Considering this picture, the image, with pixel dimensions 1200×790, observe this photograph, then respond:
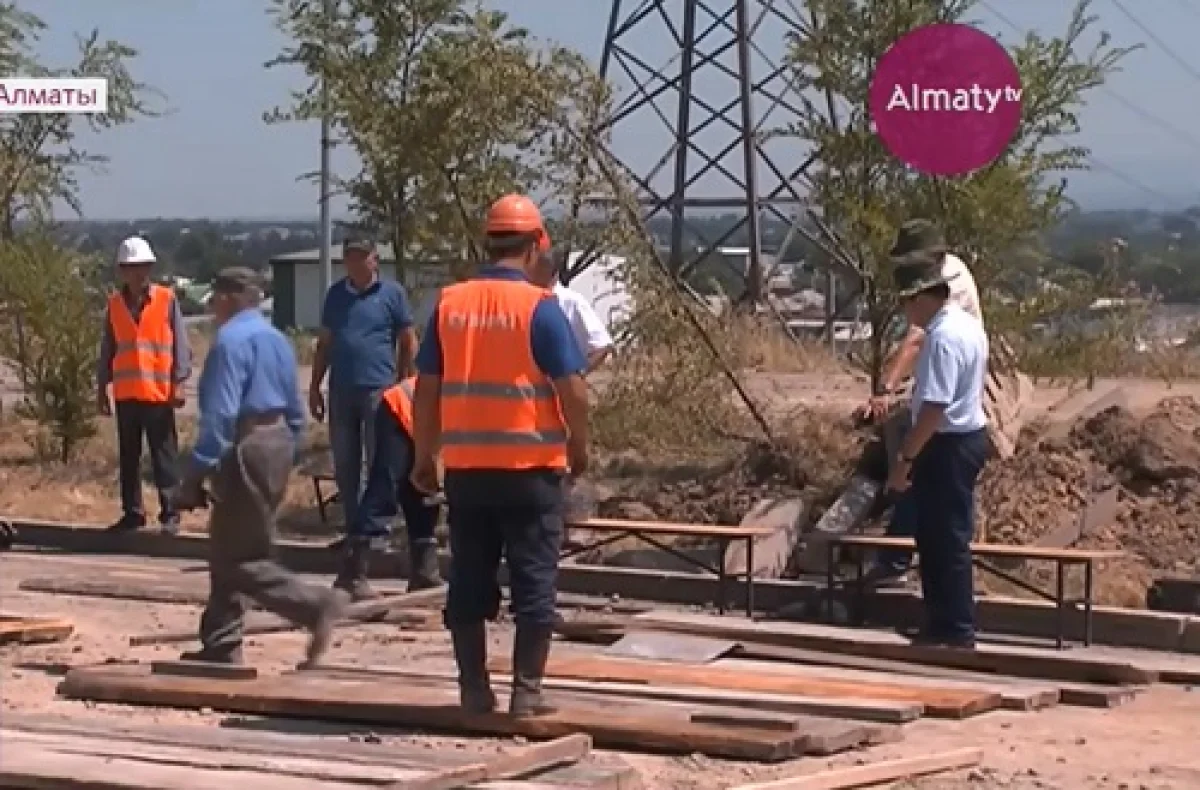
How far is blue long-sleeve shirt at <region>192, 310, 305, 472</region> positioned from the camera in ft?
37.8

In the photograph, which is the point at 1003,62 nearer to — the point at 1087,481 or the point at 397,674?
the point at 1087,481

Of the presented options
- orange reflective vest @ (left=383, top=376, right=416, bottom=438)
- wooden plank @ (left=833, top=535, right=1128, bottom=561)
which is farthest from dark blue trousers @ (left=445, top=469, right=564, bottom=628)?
orange reflective vest @ (left=383, top=376, right=416, bottom=438)

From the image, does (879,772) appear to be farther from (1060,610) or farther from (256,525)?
(1060,610)

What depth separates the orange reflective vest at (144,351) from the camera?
17922mm

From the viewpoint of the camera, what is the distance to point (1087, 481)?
637 inches

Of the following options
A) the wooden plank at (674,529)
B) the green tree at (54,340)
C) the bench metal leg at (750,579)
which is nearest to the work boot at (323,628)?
the wooden plank at (674,529)

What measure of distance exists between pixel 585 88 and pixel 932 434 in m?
6.04

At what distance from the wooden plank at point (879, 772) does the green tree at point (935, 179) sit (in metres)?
6.59

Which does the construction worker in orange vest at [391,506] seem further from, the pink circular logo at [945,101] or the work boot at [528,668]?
the work boot at [528,668]

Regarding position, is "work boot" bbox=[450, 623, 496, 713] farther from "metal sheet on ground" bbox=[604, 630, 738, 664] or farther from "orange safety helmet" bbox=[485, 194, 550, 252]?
"metal sheet on ground" bbox=[604, 630, 738, 664]

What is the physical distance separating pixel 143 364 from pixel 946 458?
696 centimetres

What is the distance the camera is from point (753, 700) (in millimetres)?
11156

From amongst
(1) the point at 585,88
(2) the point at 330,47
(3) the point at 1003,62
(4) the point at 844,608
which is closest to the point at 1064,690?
(4) the point at 844,608

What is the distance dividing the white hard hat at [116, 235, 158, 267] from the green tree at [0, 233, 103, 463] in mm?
3720
